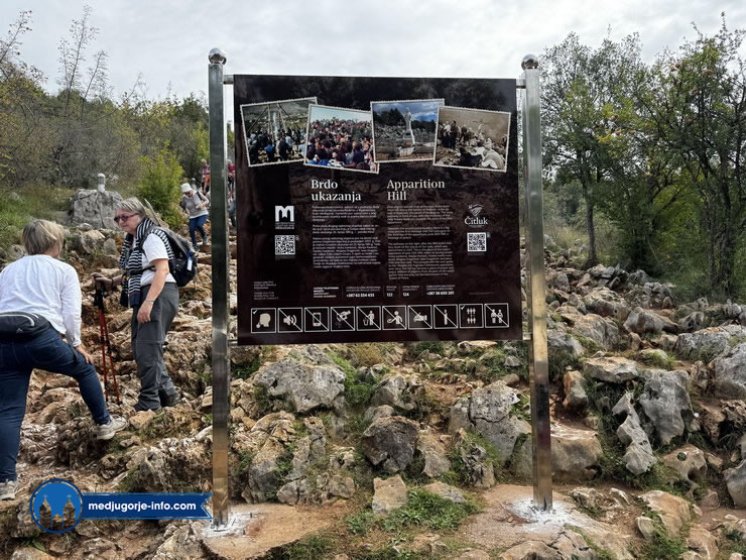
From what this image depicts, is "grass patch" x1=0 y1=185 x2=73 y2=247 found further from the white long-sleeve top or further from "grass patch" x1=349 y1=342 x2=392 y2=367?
"grass patch" x1=349 y1=342 x2=392 y2=367

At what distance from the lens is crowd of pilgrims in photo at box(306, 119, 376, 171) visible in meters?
3.64

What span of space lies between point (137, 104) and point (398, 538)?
73.0 feet

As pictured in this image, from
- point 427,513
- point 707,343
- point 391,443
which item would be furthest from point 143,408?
point 707,343

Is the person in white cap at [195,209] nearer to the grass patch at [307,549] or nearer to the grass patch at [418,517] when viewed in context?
the grass patch at [418,517]

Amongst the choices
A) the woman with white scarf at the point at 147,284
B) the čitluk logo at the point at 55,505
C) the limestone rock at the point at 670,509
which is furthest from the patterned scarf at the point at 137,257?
the limestone rock at the point at 670,509

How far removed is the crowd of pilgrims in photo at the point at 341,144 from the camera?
3.64m

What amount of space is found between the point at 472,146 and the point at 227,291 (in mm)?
1954

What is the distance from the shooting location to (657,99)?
433 inches

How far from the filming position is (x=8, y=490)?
3680 millimetres

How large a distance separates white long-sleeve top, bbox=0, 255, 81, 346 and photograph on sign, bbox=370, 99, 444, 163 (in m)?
2.38

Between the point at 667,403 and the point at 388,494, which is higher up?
the point at 667,403

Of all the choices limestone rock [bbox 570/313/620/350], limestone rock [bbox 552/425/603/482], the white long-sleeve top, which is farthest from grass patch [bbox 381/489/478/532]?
limestone rock [bbox 570/313/620/350]

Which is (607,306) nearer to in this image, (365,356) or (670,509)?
(365,356)

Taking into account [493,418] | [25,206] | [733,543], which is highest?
[25,206]
